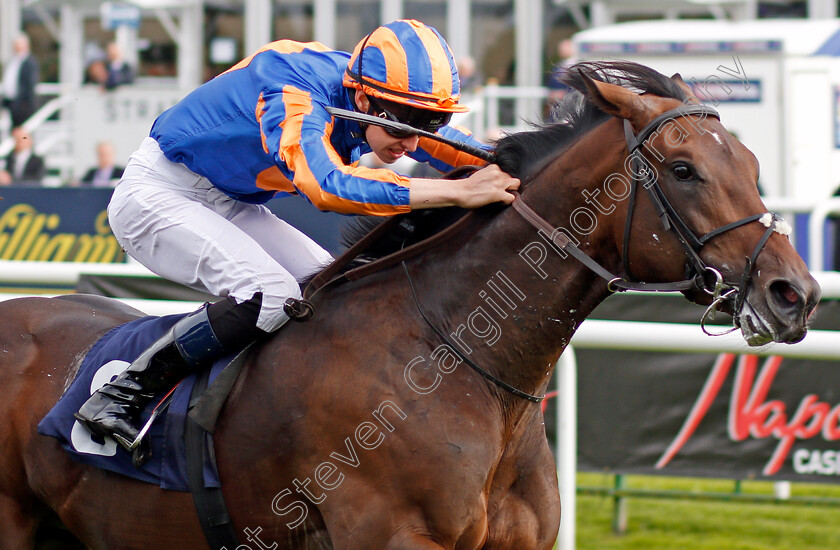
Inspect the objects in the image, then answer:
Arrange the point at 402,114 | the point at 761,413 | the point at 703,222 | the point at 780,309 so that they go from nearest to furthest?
1. the point at 780,309
2. the point at 703,222
3. the point at 402,114
4. the point at 761,413

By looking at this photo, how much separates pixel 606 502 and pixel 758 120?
18.3ft

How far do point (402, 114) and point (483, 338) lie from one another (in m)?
0.65

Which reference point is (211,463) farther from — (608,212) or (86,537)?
(608,212)

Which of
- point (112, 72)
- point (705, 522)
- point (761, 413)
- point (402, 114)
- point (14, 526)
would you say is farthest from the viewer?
point (112, 72)

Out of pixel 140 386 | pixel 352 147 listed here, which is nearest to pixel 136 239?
pixel 140 386

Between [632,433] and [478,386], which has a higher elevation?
[478,386]

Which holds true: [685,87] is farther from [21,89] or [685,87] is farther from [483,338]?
[21,89]

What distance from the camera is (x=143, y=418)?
308cm

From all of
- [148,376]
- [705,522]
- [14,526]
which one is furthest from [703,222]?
[705,522]

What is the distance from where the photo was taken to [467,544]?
273cm

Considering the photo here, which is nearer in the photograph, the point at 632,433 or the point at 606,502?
the point at 632,433

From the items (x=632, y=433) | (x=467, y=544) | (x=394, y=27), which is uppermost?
(x=394, y=27)

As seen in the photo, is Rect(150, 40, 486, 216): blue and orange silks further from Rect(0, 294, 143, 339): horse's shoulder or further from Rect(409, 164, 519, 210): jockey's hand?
Rect(0, 294, 143, 339): horse's shoulder

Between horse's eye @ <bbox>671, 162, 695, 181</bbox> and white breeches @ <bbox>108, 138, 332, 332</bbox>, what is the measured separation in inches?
43.3
